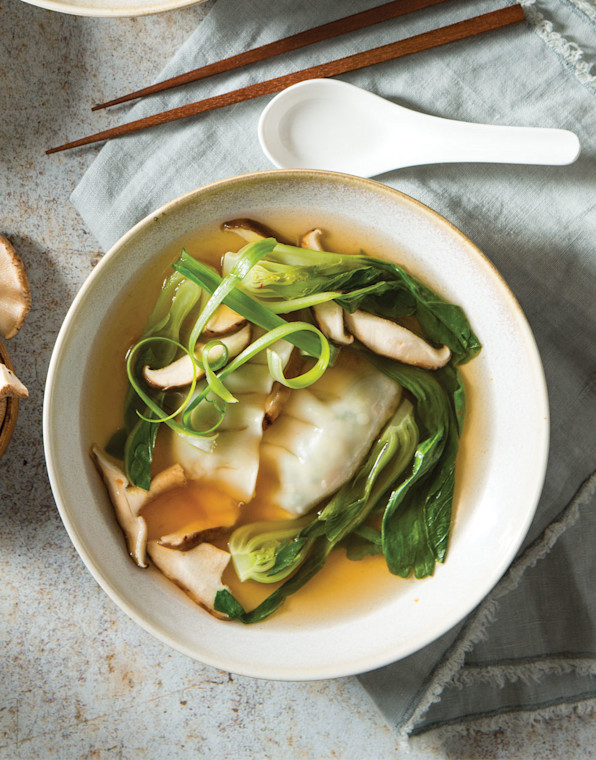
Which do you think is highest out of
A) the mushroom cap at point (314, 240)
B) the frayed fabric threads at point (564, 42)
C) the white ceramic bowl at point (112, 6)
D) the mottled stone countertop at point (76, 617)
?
the frayed fabric threads at point (564, 42)

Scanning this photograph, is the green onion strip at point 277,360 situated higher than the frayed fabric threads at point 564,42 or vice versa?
the frayed fabric threads at point 564,42

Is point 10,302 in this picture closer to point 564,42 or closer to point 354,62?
point 354,62

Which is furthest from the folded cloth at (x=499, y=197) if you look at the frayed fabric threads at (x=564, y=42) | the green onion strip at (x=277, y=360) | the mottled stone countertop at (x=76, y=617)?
the green onion strip at (x=277, y=360)

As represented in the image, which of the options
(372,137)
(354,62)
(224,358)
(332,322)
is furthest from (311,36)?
(224,358)

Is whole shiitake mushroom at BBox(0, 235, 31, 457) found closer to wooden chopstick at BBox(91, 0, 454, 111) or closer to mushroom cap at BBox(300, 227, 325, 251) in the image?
wooden chopstick at BBox(91, 0, 454, 111)

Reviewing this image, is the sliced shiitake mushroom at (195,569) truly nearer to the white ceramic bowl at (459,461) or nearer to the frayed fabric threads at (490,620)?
the white ceramic bowl at (459,461)
